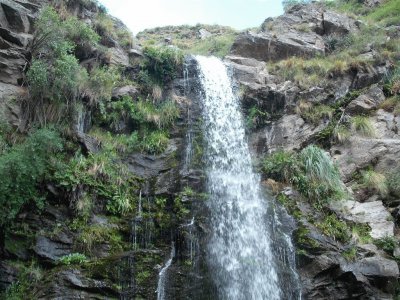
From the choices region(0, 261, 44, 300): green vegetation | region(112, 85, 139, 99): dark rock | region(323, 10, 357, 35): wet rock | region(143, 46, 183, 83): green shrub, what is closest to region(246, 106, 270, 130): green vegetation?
region(143, 46, 183, 83): green shrub

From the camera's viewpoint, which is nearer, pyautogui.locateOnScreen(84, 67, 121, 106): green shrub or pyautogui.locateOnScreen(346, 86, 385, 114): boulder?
pyautogui.locateOnScreen(84, 67, 121, 106): green shrub

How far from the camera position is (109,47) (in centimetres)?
Answer: 1591

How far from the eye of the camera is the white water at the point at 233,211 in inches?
380

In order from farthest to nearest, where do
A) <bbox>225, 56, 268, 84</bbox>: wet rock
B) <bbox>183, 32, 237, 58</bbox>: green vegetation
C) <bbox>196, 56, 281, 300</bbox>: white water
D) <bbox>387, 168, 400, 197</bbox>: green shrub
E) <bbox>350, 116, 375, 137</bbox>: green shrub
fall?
<bbox>183, 32, 237, 58</bbox>: green vegetation < <bbox>225, 56, 268, 84</bbox>: wet rock < <bbox>350, 116, 375, 137</bbox>: green shrub < <bbox>387, 168, 400, 197</bbox>: green shrub < <bbox>196, 56, 281, 300</bbox>: white water

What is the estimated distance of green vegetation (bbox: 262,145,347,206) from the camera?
476 inches

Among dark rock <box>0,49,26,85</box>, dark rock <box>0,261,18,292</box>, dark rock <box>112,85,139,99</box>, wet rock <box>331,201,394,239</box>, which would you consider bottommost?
dark rock <box>0,261,18,292</box>

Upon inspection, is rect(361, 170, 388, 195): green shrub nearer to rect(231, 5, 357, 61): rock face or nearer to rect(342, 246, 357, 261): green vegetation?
rect(342, 246, 357, 261): green vegetation

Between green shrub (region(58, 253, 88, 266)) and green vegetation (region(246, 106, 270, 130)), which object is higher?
green vegetation (region(246, 106, 270, 130))

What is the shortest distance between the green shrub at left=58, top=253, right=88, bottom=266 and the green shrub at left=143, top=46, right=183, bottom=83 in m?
8.63

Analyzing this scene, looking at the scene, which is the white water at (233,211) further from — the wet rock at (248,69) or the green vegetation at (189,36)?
the green vegetation at (189,36)

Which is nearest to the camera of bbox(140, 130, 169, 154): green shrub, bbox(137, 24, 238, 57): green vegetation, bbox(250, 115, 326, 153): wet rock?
bbox(140, 130, 169, 154): green shrub

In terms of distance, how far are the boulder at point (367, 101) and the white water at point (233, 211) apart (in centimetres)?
405

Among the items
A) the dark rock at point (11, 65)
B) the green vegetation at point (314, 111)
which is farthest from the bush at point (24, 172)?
the green vegetation at point (314, 111)

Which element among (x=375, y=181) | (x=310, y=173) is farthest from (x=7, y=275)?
(x=375, y=181)
